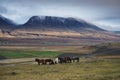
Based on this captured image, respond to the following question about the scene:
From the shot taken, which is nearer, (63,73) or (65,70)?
(63,73)

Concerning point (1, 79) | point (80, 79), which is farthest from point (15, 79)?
point (80, 79)

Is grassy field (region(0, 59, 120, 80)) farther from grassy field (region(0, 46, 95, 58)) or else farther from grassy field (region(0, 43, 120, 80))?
grassy field (region(0, 46, 95, 58))

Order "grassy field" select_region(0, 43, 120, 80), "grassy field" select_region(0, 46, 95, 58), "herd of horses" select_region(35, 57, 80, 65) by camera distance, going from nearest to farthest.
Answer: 1. "grassy field" select_region(0, 43, 120, 80)
2. "herd of horses" select_region(35, 57, 80, 65)
3. "grassy field" select_region(0, 46, 95, 58)

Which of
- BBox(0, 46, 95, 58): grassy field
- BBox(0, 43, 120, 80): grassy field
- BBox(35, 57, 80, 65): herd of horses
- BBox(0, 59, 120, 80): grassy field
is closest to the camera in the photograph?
BBox(0, 59, 120, 80): grassy field

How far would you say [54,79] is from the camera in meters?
38.7

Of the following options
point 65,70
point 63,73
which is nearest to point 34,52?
point 65,70

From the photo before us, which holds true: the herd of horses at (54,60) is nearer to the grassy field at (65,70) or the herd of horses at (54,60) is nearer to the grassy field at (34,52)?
the grassy field at (65,70)

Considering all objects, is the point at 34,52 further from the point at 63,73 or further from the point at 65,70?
the point at 63,73

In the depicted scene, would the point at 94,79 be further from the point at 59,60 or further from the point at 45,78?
the point at 59,60

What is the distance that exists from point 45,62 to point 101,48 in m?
72.6

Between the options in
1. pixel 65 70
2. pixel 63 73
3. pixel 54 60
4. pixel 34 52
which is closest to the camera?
pixel 63 73

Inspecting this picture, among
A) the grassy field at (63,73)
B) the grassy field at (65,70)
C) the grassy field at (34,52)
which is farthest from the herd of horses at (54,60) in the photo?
the grassy field at (34,52)

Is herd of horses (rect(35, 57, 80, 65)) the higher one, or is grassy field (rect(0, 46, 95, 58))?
herd of horses (rect(35, 57, 80, 65))

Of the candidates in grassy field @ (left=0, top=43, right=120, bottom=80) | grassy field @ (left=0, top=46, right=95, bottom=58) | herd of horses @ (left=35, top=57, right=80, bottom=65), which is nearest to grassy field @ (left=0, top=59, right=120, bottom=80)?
grassy field @ (left=0, top=43, right=120, bottom=80)
